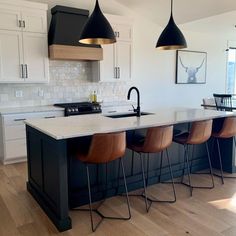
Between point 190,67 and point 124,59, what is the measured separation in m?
2.44

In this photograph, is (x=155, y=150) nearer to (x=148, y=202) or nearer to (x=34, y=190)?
(x=148, y=202)

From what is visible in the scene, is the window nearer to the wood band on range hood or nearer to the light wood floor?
the wood band on range hood

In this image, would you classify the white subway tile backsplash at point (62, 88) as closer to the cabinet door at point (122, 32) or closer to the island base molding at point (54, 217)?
the cabinet door at point (122, 32)

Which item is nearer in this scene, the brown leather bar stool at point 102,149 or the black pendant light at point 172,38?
the brown leather bar stool at point 102,149

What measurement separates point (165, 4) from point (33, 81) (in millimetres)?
3023

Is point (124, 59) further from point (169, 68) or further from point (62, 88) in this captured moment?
point (169, 68)

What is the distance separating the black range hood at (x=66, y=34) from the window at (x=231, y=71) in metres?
5.28

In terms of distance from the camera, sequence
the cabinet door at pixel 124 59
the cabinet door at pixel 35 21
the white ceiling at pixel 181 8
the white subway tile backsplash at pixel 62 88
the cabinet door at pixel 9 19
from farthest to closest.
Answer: the cabinet door at pixel 124 59 → the white ceiling at pixel 181 8 → the white subway tile backsplash at pixel 62 88 → the cabinet door at pixel 35 21 → the cabinet door at pixel 9 19

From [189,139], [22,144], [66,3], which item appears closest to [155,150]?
[189,139]

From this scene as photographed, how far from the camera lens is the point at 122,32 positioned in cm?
551

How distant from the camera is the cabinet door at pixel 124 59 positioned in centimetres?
554

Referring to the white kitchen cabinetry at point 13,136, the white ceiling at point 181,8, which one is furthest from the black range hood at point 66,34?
the white ceiling at point 181,8

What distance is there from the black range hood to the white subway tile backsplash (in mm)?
485

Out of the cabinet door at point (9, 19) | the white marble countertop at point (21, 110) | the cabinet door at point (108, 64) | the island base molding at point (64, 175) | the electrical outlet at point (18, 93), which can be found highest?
the cabinet door at point (9, 19)
